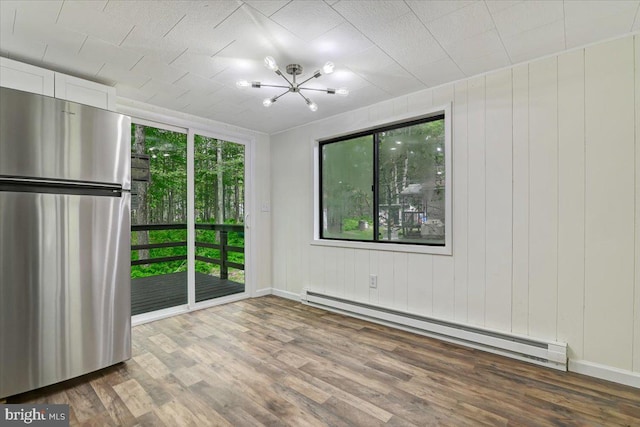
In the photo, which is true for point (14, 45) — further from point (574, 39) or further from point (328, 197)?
point (574, 39)

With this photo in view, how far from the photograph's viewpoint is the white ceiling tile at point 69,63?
7.02 feet

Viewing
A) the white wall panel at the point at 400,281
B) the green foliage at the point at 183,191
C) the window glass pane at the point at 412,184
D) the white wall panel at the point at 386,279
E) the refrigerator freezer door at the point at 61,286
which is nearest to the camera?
the refrigerator freezer door at the point at 61,286

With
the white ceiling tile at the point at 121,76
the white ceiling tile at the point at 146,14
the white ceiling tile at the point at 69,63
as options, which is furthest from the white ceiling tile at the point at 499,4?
the white ceiling tile at the point at 69,63

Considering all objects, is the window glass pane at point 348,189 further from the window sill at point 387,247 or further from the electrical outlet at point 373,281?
the electrical outlet at point 373,281

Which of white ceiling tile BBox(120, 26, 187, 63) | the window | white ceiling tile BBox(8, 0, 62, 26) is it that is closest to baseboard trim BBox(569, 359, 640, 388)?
the window

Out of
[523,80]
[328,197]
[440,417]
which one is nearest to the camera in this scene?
[440,417]

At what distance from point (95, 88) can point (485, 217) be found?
11.3 ft

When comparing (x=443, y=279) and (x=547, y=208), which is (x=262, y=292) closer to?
(x=443, y=279)

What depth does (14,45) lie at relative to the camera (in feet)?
6.64

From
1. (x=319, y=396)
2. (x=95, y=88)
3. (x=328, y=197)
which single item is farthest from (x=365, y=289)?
(x=95, y=88)

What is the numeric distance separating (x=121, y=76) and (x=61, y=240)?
1.42m

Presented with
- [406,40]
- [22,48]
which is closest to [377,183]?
[406,40]

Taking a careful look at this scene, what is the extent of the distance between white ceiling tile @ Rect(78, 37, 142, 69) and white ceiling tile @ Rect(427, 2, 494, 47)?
208cm

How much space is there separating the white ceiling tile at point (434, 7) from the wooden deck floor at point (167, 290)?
3.43m
